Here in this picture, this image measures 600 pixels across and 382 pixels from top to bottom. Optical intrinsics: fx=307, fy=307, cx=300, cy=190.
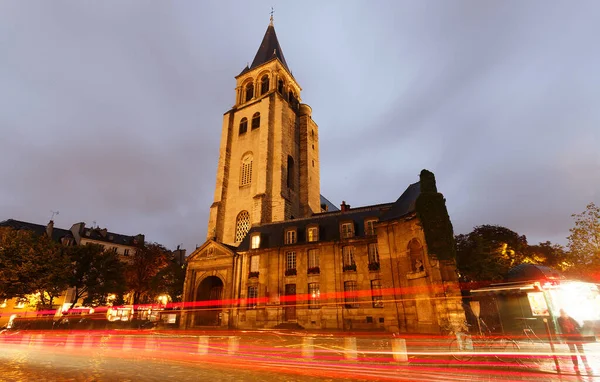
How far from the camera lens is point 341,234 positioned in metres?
26.3

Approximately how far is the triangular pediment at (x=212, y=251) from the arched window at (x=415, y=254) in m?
16.7

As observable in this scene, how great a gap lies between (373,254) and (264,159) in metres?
21.2

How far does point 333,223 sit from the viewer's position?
91.1 feet

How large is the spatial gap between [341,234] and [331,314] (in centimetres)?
→ 646

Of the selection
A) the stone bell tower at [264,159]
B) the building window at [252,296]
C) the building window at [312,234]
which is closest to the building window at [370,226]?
the building window at [312,234]

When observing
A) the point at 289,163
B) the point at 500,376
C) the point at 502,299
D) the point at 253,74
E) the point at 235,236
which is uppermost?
the point at 253,74

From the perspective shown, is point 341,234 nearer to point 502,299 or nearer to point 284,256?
point 284,256

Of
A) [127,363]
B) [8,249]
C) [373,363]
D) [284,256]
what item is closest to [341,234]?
[284,256]

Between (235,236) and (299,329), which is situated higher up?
(235,236)

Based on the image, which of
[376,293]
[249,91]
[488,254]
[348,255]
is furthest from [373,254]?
[249,91]

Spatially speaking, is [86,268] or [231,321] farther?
[86,268]

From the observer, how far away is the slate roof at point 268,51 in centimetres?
5300

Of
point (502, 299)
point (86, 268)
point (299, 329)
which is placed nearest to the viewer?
point (502, 299)

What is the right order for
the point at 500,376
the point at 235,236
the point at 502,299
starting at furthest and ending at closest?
the point at 235,236 < the point at 502,299 < the point at 500,376
